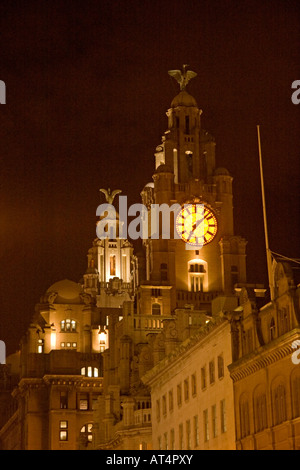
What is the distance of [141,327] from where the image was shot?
141625 mm

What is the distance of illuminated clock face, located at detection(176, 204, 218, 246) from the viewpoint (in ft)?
584

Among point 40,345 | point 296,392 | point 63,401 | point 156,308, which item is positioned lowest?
point 296,392

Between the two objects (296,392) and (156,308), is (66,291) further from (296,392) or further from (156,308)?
(296,392)

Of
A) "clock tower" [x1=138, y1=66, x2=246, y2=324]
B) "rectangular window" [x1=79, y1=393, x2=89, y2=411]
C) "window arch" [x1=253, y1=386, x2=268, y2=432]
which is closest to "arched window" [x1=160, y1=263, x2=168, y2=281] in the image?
"clock tower" [x1=138, y1=66, x2=246, y2=324]

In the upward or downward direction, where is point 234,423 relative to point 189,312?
downward

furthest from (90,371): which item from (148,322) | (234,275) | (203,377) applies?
(203,377)

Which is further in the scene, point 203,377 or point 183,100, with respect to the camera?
point 183,100

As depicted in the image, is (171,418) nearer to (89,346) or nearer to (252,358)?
(252,358)

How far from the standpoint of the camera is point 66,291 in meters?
Result: 196

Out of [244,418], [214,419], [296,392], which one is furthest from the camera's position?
[214,419]

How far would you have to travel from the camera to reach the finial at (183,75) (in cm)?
19400

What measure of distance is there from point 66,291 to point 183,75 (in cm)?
4514
